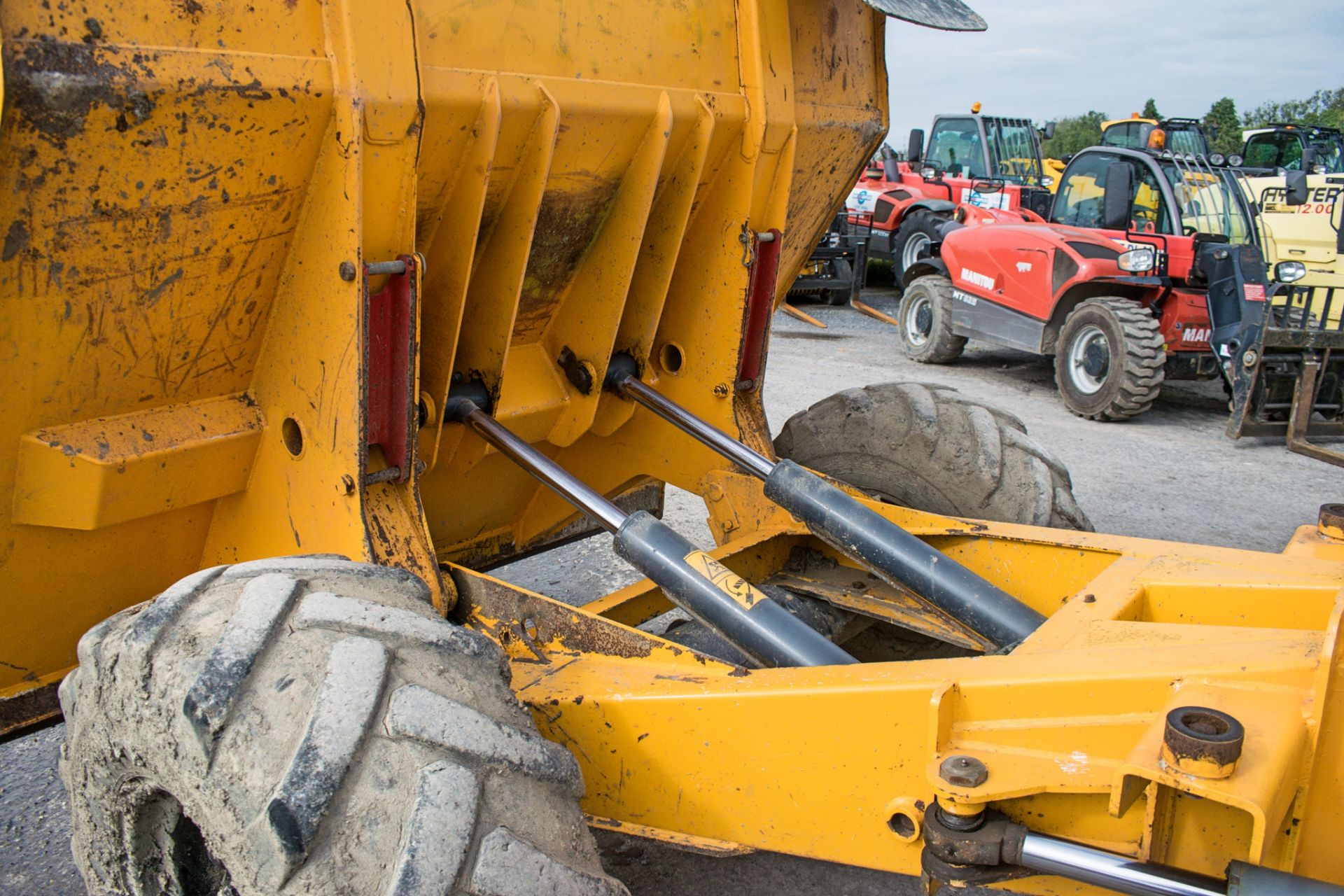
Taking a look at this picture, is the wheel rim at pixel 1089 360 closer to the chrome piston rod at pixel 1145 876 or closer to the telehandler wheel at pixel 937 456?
the telehandler wheel at pixel 937 456

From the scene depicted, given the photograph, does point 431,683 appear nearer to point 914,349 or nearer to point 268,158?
point 268,158

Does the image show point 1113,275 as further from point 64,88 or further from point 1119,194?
point 64,88

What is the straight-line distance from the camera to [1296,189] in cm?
916

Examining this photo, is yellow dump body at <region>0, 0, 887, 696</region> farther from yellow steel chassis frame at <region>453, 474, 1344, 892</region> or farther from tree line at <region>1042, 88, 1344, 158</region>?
tree line at <region>1042, 88, 1344, 158</region>

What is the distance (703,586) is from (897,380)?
22.7 ft

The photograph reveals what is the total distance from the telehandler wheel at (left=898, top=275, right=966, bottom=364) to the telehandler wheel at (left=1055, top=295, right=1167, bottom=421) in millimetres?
1821

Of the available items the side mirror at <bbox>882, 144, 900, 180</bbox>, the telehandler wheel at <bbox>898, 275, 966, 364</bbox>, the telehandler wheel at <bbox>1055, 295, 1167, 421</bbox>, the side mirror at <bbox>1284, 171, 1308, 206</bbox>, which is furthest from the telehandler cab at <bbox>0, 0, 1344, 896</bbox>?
the side mirror at <bbox>882, 144, 900, 180</bbox>

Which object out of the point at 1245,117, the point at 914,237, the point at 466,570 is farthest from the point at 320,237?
the point at 1245,117

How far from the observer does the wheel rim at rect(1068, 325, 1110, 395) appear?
9.06 m

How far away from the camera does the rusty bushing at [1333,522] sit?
2.25m

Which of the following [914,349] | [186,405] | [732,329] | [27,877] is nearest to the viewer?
[186,405]

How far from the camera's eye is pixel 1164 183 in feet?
31.3

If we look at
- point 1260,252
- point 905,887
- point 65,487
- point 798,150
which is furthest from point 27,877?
point 1260,252

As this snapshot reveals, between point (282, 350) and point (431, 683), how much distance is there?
3.01 ft
